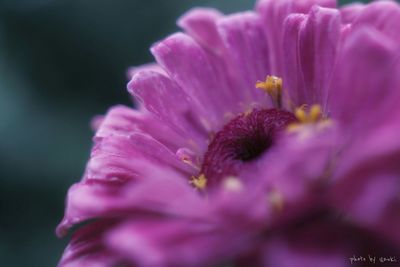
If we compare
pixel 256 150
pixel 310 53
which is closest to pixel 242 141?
pixel 256 150

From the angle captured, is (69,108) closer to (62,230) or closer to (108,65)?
(108,65)

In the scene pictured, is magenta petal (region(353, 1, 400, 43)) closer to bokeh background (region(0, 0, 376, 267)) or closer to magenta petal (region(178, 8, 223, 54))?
magenta petal (region(178, 8, 223, 54))

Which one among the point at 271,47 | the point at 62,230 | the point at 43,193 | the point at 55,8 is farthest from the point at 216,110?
the point at 55,8

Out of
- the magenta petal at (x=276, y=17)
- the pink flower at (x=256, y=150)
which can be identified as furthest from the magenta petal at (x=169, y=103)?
the magenta petal at (x=276, y=17)

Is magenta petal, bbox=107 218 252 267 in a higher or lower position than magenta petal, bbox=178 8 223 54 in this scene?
lower

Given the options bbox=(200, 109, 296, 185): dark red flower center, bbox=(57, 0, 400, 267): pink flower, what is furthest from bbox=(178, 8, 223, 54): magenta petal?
bbox=(200, 109, 296, 185): dark red flower center

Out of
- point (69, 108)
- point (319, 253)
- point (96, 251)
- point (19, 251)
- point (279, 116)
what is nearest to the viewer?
point (319, 253)
